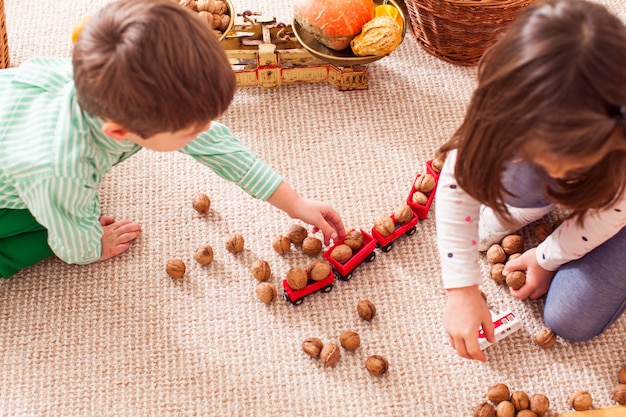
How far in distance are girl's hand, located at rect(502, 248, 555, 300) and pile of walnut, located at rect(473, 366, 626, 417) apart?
177 millimetres

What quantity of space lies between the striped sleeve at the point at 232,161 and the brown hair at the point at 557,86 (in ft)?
1.45

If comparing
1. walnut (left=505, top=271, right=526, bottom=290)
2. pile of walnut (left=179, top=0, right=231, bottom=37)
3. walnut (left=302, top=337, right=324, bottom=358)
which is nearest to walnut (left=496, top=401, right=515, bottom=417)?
walnut (left=505, top=271, right=526, bottom=290)

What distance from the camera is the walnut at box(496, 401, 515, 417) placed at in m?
1.02

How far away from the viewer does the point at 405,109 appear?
4.50ft

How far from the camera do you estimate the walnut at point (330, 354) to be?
106cm

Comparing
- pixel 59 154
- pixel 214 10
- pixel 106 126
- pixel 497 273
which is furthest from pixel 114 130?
pixel 497 273

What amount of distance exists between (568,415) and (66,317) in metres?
0.89

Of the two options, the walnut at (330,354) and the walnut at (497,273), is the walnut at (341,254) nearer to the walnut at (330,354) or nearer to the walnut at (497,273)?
the walnut at (330,354)

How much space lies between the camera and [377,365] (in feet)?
3.45

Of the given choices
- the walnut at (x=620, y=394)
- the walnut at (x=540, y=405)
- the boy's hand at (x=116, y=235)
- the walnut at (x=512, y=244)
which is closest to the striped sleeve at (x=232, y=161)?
the boy's hand at (x=116, y=235)

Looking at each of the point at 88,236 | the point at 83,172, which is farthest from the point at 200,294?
the point at 83,172

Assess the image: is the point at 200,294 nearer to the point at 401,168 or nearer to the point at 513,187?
the point at 401,168

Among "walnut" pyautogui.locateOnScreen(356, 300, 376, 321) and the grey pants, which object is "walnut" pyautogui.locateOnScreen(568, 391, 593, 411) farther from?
"walnut" pyautogui.locateOnScreen(356, 300, 376, 321)

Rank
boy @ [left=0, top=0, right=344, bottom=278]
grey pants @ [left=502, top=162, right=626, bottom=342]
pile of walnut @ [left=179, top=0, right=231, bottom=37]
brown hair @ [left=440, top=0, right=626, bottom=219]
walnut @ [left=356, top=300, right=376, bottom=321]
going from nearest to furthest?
brown hair @ [left=440, top=0, right=626, bottom=219] → boy @ [left=0, top=0, right=344, bottom=278] → grey pants @ [left=502, top=162, right=626, bottom=342] → walnut @ [left=356, top=300, right=376, bottom=321] → pile of walnut @ [left=179, top=0, right=231, bottom=37]
